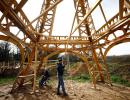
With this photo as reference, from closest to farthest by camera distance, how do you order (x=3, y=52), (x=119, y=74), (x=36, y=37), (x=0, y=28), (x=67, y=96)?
(x=0, y=28) < (x=67, y=96) < (x=36, y=37) < (x=119, y=74) < (x=3, y=52)

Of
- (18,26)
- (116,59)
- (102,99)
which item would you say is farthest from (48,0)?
(116,59)

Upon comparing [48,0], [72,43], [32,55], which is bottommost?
[32,55]

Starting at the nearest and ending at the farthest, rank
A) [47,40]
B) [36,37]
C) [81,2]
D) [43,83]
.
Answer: [81,2] < [36,37] < [47,40] < [43,83]

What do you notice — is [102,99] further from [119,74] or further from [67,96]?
[119,74]

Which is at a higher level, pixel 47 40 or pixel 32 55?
pixel 47 40

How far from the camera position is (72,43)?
14.6 meters

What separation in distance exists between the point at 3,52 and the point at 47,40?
85.5 ft

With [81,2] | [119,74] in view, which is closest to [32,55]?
[81,2]

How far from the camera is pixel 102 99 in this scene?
1010 cm

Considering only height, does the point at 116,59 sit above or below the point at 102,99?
above

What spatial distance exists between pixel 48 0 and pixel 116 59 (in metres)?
23.0

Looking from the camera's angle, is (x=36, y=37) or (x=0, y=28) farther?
(x=36, y=37)

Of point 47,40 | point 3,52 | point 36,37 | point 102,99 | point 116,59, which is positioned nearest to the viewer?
point 102,99

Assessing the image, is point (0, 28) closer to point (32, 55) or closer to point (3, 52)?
point (32, 55)
